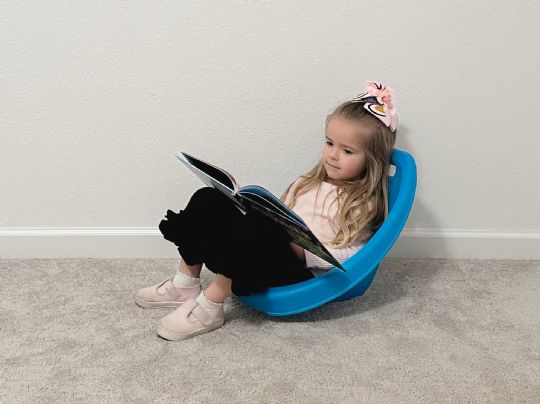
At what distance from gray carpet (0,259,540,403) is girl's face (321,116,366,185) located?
0.33 m

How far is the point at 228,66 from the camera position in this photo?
1.57 meters

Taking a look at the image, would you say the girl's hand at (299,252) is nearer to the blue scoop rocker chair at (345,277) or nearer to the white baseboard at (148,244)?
the blue scoop rocker chair at (345,277)

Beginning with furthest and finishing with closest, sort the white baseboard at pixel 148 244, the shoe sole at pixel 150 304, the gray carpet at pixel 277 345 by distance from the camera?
the white baseboard at pixel 148 244 < the shoe sole at pixel 150 304 < the gray carpet at pixel 277 345

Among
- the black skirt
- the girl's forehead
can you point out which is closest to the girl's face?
the girl's forehead

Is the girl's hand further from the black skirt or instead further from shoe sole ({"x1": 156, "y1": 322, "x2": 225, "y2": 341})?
shoe sole ({"x1": 156, "y1": 322, "x2": 225, "y2": 341})

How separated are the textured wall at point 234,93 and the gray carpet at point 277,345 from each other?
0.77ft

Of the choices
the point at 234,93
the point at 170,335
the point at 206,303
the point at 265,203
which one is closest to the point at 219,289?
the point at 206,303

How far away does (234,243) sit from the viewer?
1335mm

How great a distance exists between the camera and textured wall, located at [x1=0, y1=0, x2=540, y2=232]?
1.54 meters

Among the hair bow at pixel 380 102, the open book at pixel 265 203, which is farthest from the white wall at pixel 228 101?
the open book at pixel 265 203

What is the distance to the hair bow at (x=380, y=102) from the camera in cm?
143

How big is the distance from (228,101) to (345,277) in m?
0.56

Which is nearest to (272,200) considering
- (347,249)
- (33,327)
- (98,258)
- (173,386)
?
(347,249)

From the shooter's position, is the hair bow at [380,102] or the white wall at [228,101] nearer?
the hair bow at [380,102]
